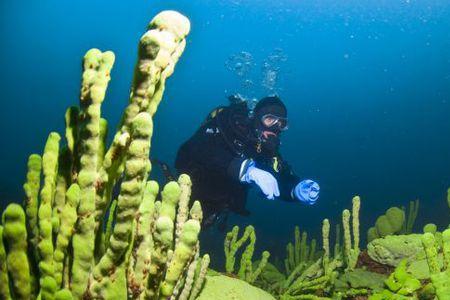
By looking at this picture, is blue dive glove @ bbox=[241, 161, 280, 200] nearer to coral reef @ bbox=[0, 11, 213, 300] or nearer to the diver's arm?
the diver's arm

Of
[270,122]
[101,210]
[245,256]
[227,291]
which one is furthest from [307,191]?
[101,210]

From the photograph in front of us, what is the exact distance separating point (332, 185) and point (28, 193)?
91.2 metres

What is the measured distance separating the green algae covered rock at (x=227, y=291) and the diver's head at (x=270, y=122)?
3699mm

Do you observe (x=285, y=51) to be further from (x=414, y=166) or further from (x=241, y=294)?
(x=241, y=294)

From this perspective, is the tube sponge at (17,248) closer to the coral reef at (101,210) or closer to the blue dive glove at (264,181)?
the coral reef at (101,210)

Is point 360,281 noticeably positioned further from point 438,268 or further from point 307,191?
point 438,268

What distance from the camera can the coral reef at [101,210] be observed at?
1.21 metres

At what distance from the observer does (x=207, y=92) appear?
362ft

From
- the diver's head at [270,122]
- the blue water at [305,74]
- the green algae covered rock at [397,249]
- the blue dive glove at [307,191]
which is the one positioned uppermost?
the blue water at [305,74]

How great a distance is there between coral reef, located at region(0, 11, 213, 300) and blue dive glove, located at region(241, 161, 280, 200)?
3.43m

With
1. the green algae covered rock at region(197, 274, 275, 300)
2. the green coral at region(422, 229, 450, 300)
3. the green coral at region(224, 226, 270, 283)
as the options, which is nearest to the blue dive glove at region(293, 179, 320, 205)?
the green coral at region(224, 226, 270, 283)

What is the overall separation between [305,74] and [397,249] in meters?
108

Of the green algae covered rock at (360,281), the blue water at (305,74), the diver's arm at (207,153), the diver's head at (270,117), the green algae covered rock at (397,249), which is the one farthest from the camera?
the blue water at (305,74)

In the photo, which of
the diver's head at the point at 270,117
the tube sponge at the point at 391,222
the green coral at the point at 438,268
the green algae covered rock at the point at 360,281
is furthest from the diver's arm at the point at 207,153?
the green coral at the point at 438,268
